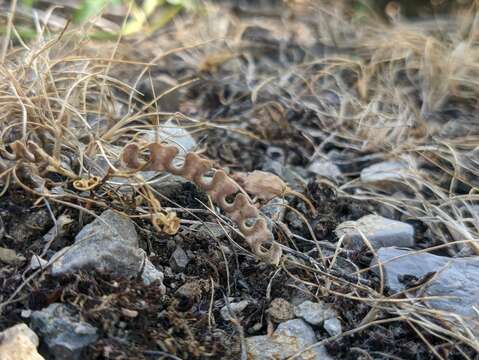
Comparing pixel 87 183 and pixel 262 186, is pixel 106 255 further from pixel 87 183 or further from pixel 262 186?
pixel 262 186

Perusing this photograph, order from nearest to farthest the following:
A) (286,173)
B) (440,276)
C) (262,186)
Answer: (440,276) < (262,186) < (286,173)

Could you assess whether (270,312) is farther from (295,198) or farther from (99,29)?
(99,29)

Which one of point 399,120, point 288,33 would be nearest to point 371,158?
point 399,120

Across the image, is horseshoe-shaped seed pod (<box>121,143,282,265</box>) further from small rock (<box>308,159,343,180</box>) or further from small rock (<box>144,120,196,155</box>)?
small rock (<box>308,159,343,180</box>)

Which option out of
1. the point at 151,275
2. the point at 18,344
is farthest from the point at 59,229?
the point at 18,344

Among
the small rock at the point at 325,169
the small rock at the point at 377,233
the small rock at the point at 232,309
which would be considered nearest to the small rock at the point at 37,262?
the small rock at the point at 232,309

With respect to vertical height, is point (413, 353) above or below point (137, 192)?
below

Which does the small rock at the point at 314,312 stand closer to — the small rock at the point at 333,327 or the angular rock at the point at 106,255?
the small rock at the point at 333,327
